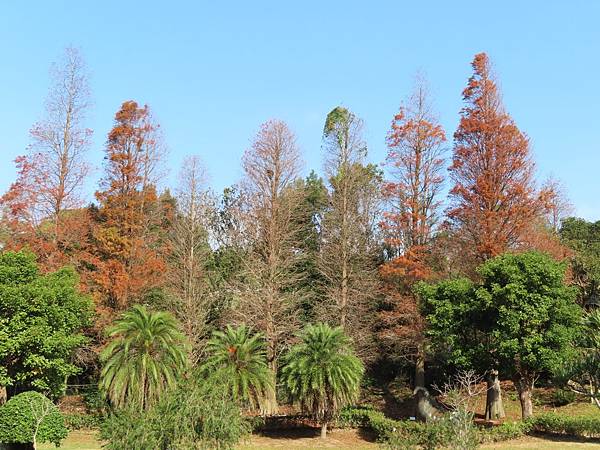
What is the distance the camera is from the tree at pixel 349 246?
32.2m

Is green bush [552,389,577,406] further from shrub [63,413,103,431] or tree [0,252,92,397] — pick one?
tree [0,252,92,397]

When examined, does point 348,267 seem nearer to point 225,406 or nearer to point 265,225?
point 265,225

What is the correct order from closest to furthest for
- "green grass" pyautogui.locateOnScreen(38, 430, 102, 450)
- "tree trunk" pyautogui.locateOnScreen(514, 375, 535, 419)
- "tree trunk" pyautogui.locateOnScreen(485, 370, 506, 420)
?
"green grass" pyautogui.locateOnScreen(38, 430, 102, 450) → "tree trunk" pyautogui.locateOnScreen(514, 375, 535, 419) → "tree trunk" pyautogui.locateOnScreen(485, 370, 506, 420)

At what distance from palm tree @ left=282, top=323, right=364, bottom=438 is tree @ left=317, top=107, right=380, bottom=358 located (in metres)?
5.79

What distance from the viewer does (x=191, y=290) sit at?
106 feet

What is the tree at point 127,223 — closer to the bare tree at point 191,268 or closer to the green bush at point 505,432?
the bare tree at point 191,268

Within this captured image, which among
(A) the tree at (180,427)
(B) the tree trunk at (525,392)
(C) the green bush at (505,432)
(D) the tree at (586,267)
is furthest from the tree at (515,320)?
(A) the tree at (180,427)

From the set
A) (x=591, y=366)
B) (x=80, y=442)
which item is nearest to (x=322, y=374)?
(x=591, y=366)

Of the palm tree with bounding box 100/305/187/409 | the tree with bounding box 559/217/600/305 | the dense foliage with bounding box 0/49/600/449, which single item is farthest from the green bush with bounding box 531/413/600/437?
the palm tree with bounding box 100/305/187/409

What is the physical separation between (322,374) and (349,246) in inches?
405

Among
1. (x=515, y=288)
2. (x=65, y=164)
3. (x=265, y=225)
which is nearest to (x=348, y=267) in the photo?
(x=265, y=225)

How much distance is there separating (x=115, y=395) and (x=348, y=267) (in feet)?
51.5

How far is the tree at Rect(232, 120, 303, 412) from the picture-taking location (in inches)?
1231

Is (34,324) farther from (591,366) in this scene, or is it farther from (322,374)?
(591,366)
